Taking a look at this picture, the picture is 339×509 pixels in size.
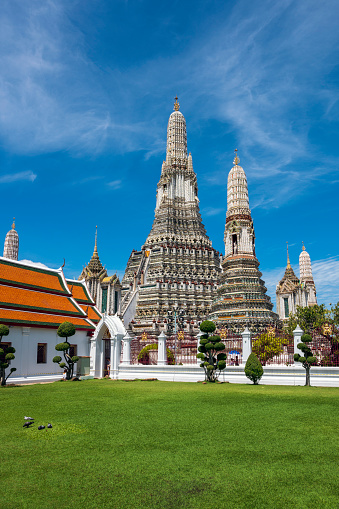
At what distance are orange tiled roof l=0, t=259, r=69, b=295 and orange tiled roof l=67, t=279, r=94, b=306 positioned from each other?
228cm

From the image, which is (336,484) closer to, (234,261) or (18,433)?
(18,433)

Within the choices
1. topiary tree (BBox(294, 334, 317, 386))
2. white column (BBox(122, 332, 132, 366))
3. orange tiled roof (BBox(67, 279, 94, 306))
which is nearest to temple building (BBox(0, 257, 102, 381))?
orange tiled roof (BBox(67, 279, 94, 306))

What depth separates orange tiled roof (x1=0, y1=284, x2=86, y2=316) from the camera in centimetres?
2323

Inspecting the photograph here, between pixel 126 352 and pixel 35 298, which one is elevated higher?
pixel 35 298

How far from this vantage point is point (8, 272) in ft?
82.7

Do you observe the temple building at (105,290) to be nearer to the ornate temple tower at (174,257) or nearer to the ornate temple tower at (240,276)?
the ornate temple tower at (174,257)

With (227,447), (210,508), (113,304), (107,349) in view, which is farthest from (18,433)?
(113,304)

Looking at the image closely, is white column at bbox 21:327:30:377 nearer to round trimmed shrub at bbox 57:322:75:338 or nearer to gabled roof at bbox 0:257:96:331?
gabled roof at bbox 0:257:96:331

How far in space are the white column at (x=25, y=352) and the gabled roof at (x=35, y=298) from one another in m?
0.49

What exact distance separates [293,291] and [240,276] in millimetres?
31258

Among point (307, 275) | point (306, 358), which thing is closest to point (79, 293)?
point (306, 358)

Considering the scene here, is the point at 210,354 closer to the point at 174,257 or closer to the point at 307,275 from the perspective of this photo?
the point at 174,257

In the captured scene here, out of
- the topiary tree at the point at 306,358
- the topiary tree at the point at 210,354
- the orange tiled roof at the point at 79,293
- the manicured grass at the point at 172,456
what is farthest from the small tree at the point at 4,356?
the topiary tree at the point at 306,358

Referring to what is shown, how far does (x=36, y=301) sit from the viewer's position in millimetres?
25141
